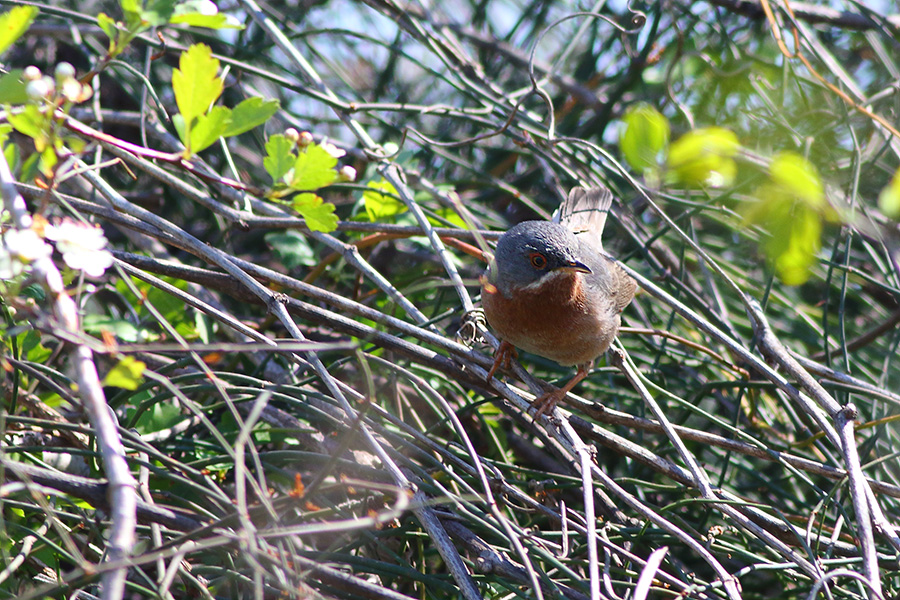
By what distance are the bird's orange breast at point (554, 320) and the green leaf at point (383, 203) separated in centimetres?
63

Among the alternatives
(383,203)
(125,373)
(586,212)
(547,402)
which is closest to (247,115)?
(125,373)

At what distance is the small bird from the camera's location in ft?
10.2

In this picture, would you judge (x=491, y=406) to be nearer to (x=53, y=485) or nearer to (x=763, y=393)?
(x=763, y=393)

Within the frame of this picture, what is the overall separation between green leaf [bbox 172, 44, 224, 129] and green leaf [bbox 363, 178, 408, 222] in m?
1.51

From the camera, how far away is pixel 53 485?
72.9 inches

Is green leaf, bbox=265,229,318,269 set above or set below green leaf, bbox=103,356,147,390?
below

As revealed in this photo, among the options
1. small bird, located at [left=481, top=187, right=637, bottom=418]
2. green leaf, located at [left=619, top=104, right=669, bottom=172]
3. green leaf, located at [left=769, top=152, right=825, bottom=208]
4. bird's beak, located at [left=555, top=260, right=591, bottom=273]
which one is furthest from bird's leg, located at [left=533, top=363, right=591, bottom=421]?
green leaf, located at [left=769, top=152, right=825, bottom=208]

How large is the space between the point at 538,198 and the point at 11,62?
349 centimetres

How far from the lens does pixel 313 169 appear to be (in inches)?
85.5

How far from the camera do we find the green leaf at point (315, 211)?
87.7 inches

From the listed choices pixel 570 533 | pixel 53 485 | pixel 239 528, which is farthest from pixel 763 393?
pixel 53 485

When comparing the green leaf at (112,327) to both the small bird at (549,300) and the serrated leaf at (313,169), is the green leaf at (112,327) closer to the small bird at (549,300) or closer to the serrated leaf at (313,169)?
the serrated leaf at (313,169)

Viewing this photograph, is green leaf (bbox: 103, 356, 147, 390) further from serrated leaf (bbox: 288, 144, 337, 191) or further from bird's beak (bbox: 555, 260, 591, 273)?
bird's beak (bbox: 555, 260, 591, 273)

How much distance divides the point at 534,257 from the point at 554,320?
30 centimetres
